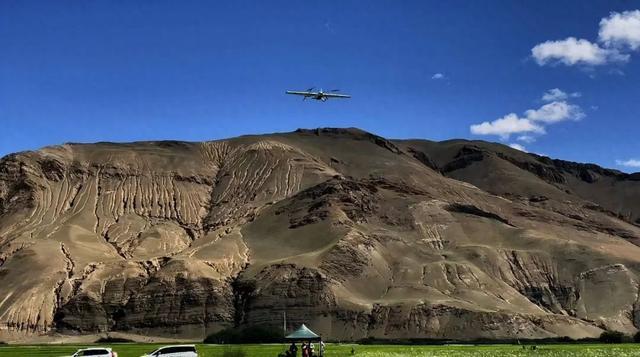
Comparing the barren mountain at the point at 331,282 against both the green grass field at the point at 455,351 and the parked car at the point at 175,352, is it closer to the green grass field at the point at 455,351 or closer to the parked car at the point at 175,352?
the green grass field at the point at 455,351

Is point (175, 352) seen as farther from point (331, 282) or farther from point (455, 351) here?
point (331, 282)

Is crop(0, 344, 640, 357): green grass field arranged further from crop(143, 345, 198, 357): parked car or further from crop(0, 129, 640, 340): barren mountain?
crop(0, 129, 640, 340): barren mountain

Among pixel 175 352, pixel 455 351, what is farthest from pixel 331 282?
pixel 175 352

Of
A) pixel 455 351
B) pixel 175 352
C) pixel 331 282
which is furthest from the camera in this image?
pixel 331 282

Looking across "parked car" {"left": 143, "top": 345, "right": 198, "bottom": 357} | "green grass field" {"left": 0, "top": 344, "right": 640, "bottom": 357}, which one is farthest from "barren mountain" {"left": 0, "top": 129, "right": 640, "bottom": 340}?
"parked car" {"left": 143, "top": 345, "right": 198, "bottom": 357}

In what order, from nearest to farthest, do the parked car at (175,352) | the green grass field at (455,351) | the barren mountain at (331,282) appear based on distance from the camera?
1. the green grass field at (455,351)
2. the parked car at (175,352)
3. the barren mountain at (331,282)

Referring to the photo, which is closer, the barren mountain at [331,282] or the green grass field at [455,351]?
the green grass field at [455,351]

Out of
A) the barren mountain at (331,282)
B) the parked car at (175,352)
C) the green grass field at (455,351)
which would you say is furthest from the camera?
the barren mountain at (331,282)

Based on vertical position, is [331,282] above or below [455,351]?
above

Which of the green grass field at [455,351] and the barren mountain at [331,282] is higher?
the barren mountain at [331,282]

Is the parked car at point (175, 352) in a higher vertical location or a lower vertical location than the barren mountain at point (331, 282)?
lower

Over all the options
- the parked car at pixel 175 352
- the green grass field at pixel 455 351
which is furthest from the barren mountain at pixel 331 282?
the parked car at pixel 175 352

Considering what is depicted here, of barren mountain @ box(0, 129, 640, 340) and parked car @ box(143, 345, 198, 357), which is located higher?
barren mountain @ box(0, 129, 640, 340)

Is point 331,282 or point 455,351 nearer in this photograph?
point 455,351
